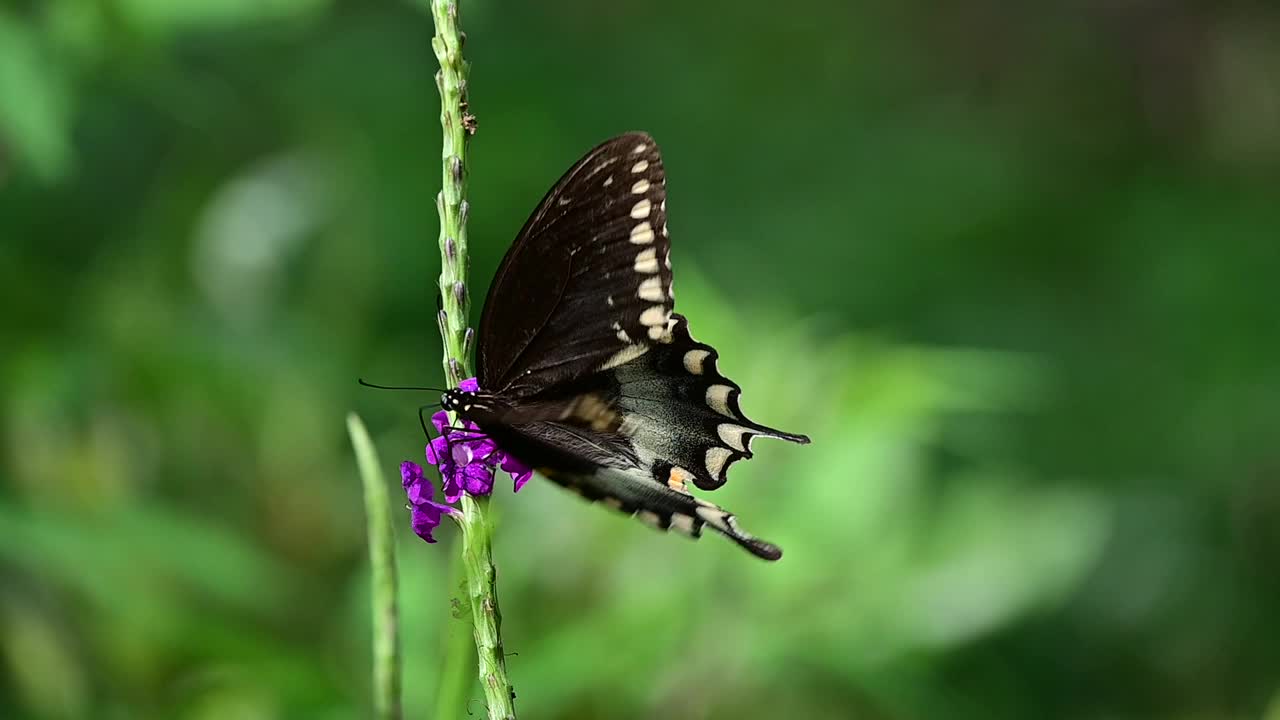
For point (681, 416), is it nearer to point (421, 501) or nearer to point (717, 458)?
point (717, 458)

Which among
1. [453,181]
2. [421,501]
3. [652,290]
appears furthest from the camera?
[652,290]

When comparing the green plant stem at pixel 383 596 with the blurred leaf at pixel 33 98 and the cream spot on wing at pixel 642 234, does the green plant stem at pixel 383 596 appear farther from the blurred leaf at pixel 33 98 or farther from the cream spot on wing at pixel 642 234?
the blurred leaf at pixel 33 98

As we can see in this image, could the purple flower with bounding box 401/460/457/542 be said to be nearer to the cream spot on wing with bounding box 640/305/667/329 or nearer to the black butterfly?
the black butterfly

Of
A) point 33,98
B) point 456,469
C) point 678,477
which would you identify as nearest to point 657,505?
point 456,469

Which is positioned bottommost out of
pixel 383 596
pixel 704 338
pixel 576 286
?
pixel 383 596

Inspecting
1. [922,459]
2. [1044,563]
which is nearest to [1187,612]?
[922,459]

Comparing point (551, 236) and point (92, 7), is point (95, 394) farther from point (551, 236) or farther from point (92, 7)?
point (551, 236)
